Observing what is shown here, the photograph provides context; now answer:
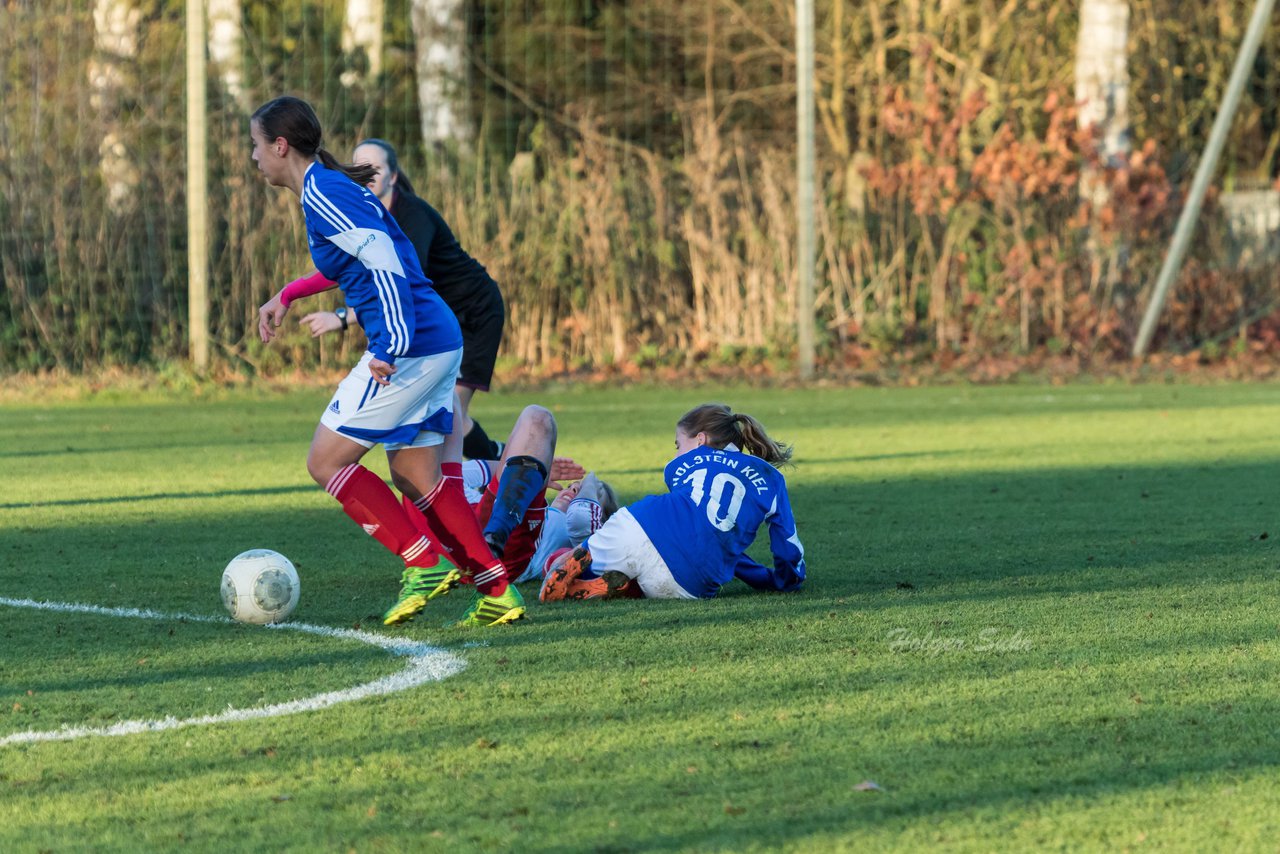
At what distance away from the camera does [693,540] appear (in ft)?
18.1

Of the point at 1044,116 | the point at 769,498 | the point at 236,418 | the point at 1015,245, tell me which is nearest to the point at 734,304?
the point at 1015,245

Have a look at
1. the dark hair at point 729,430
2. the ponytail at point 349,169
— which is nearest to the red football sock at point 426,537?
the dark hair at point 729,430

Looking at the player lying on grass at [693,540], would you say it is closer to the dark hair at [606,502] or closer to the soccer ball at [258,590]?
the dark hair at [606,502]

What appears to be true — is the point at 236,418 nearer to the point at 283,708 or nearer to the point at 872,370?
the point at 872,370

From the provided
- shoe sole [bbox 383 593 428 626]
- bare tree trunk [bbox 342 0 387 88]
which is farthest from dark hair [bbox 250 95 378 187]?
bare tree trunk [bbox 342 0 387 88]

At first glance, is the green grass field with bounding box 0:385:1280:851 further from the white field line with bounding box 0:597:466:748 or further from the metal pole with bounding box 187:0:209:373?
the metal pole with bounding box 187:0:209:373

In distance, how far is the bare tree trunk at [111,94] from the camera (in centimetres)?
1602

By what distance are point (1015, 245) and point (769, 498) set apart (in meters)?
12.4

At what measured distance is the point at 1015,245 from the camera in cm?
1730

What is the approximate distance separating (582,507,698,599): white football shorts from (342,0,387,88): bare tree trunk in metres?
13.0

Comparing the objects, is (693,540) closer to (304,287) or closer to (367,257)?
(367,257)

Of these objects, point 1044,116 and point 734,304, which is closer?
point 734,304

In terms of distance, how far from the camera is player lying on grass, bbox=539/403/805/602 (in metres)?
5.51

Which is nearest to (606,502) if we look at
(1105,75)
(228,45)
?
(1105,75)
